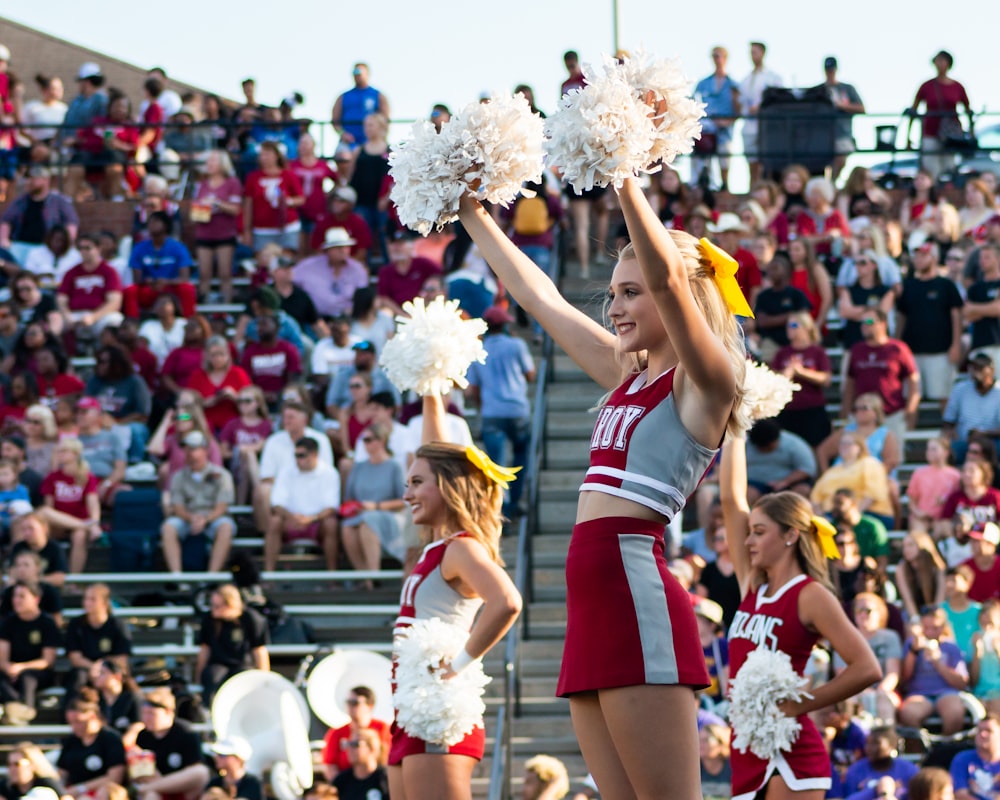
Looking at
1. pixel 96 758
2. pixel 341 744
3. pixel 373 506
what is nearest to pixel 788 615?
pixel 341 744

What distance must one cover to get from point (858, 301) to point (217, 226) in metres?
5.45

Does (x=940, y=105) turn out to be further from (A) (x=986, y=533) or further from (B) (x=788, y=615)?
(B) (x=788, y=615)

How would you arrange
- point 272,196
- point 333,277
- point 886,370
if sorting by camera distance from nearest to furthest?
point 886,370 → point 333,277 → point 272,196

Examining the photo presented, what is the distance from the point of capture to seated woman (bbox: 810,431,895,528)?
10.1m

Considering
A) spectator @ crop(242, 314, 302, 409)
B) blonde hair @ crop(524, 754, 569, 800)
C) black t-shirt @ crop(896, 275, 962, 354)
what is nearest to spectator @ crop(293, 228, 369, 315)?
spectator @ crop(242, 314, 302, 409)

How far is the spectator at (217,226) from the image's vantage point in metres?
13.9

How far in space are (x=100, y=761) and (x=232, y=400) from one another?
337 centimetres

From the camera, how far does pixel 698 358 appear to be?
10.4 feet

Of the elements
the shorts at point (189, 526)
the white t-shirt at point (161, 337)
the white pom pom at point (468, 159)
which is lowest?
the shorts at point (189, 526)

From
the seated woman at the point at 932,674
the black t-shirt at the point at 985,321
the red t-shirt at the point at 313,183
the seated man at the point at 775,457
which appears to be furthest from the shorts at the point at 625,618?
the red t-shirt at the point at 313,183

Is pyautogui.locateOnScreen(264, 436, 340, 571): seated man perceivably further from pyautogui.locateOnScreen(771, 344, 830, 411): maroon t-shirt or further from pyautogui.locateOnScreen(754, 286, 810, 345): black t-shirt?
pyautogui.locateOnScreen(754, 286, 810, 345): black t-shirt

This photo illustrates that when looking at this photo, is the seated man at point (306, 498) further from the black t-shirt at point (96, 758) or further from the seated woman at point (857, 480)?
the seated woman at point (857, 480)

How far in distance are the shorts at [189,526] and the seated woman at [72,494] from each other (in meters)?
0.62

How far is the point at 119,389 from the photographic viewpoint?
11.8 metres
